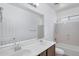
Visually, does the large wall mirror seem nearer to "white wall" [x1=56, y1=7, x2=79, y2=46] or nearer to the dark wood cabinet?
the dark wood cabinet

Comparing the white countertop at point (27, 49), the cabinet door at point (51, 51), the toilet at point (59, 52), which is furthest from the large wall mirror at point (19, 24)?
the toilet at point (59, 52)

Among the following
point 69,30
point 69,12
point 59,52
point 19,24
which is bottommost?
point 59,52

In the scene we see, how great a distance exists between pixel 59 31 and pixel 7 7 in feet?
3.55

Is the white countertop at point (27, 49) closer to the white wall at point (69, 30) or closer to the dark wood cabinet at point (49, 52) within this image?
the dark wood cabinet at point (49, 52)

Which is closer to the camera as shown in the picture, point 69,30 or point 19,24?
point 69,30

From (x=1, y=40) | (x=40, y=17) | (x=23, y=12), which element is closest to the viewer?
(x=1, y=40)

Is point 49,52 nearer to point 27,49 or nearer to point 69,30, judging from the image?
point 27,49

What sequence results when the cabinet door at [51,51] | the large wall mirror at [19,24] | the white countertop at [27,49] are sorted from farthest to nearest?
the cabinet door at [51,51], the large wall mirror at [19,24], the white countertop at [27,49]

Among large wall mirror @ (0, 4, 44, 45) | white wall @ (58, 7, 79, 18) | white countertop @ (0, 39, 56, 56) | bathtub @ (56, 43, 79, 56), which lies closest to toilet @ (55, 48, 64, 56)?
bathtub @ (56, 43, 79, 56)

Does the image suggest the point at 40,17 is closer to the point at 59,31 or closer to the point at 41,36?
the point at 41,36

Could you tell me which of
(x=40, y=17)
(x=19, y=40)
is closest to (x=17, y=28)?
(x=19, y=40)

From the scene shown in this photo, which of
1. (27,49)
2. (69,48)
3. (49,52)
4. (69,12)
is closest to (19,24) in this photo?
(27,49)

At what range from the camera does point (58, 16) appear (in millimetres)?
1219

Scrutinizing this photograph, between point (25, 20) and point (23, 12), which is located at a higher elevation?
point (23, 12)
